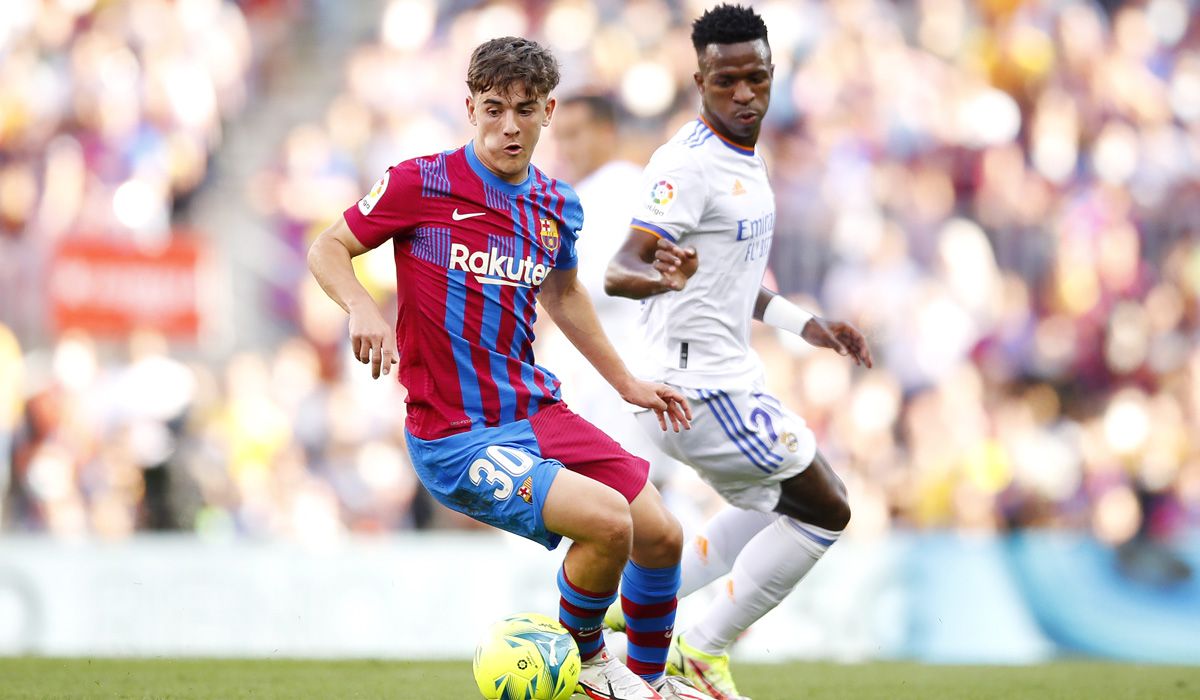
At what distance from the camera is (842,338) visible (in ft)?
19.9

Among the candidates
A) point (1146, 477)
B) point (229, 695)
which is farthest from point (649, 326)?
point (1146, 477)

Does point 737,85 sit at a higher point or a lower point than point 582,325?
higher

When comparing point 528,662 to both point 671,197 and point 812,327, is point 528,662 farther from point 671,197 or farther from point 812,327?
point 812,327

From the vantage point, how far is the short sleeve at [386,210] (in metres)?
4.96

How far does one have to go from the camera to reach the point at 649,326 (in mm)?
5977

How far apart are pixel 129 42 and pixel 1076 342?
8741 mm

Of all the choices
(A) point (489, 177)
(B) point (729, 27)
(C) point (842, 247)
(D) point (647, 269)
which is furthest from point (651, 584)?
(C) point (842, 247)

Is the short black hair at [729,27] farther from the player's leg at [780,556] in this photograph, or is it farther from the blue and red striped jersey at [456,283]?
the player's leg at [780,556]

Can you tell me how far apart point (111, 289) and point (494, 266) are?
8.39 m

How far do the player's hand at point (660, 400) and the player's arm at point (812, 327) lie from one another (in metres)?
0.99

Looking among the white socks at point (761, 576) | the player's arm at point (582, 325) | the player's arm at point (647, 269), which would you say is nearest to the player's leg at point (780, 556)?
the white socks at point (761, 576)

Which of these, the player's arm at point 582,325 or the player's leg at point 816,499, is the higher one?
the player's arm at point 582,325

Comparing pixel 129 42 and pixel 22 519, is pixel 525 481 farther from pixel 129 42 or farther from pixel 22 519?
pixel 129 42

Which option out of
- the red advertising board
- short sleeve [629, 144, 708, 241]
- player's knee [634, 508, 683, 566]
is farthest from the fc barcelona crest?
the red advertising board
